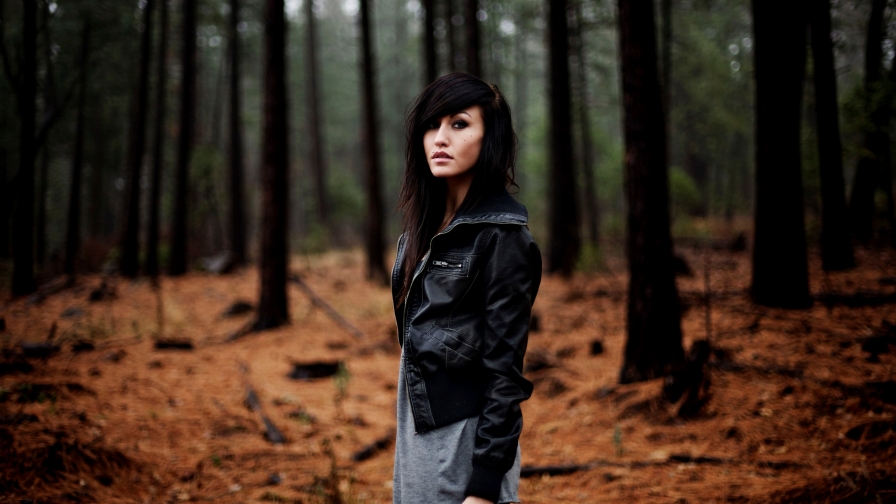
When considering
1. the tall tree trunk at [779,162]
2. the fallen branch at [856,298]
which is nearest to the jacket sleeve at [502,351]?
the tall tree trunk at [779,162]

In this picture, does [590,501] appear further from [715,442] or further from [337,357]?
[337,357]

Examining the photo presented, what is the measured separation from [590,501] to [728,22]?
68.5 feet

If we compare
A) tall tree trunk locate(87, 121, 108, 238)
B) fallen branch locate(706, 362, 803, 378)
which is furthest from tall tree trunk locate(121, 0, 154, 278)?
fallen branch locate(706, 362, 803, 378)

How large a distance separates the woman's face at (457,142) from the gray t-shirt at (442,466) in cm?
90

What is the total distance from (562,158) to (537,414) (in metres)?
8.74

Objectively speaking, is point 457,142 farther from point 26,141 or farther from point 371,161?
point 371,161

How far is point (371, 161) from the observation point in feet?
45.9

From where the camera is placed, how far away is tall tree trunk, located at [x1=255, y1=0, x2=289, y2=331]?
30.9 feet

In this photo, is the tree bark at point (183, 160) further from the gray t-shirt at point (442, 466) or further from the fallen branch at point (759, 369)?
the gray t-shirt at point (442, 466)

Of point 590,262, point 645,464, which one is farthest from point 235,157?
point 645,464

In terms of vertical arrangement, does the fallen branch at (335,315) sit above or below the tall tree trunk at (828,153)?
below

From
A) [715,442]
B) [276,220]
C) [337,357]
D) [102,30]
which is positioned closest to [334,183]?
[102,30]

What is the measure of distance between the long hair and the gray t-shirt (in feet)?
1.81

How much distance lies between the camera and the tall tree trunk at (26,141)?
7430mm
